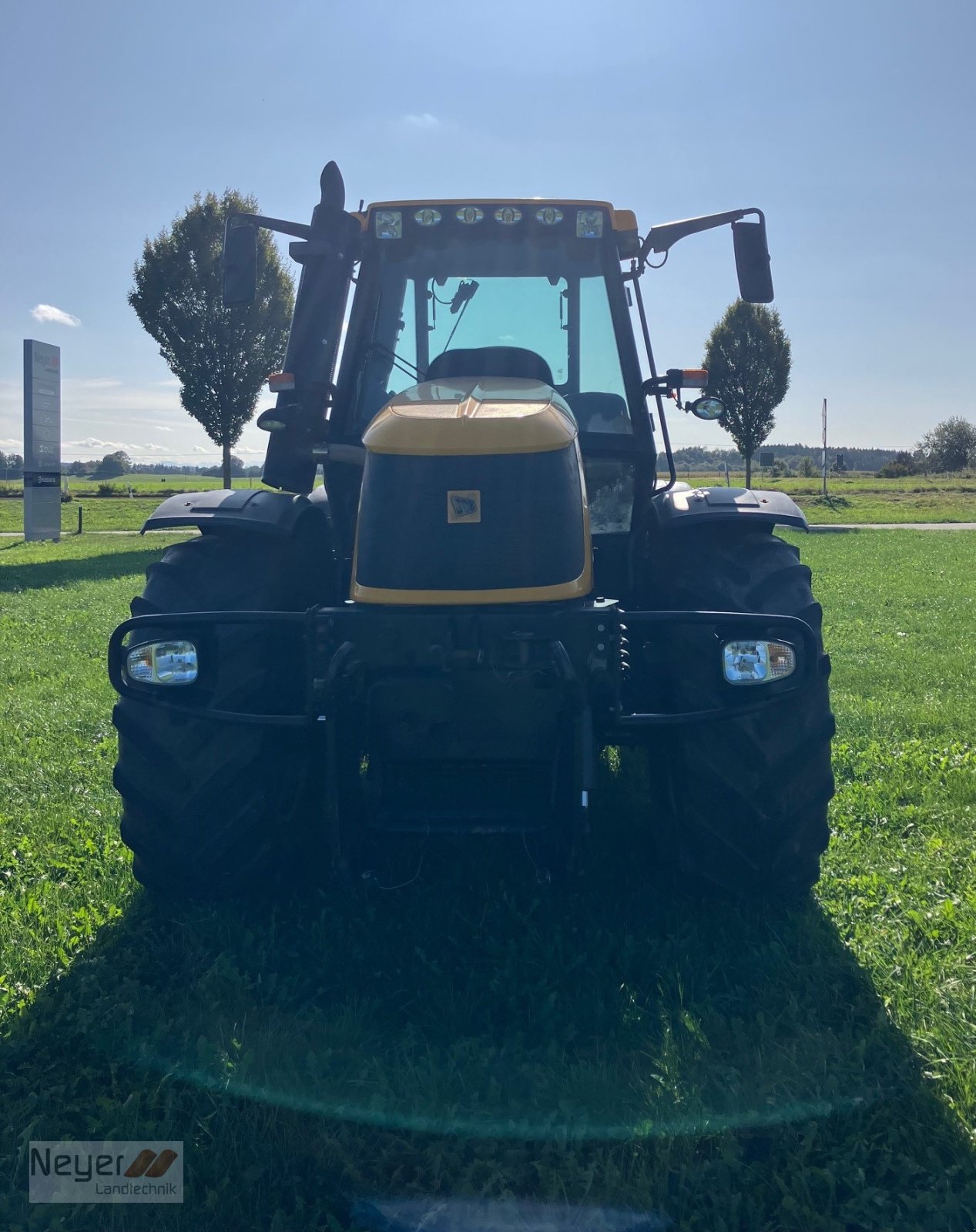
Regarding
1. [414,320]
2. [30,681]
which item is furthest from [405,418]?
[30,681]

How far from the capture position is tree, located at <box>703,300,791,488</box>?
35969mm

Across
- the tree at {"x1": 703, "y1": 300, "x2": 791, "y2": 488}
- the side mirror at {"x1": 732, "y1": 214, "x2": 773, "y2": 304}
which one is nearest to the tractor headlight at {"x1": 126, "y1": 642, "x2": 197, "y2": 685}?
the side mirror at {"x1": 732, "y1": 214, "x2": 773, "y2": 304}

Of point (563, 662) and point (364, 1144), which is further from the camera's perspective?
point (563, 662)

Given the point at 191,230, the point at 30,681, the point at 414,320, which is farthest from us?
the point at 191,230

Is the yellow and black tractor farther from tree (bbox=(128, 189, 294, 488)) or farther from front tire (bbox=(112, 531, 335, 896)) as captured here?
tree (bbox=(128, 189, 294, 488))

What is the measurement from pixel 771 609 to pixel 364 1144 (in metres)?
1.92

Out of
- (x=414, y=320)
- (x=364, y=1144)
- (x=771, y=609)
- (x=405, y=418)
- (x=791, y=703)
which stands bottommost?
(x=364, y=1144)

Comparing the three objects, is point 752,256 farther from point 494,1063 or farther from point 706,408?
point 494,1063

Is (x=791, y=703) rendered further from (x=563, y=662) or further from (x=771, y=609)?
(x=563, y=662)

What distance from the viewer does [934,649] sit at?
26.4ft

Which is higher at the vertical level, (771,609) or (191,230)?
(191,230)

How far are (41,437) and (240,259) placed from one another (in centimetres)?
2048

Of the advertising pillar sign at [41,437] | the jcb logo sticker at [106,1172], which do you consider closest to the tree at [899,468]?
the advertising pillar sign at [41,437]

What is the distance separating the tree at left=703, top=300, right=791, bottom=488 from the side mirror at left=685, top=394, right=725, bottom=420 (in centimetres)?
3334
